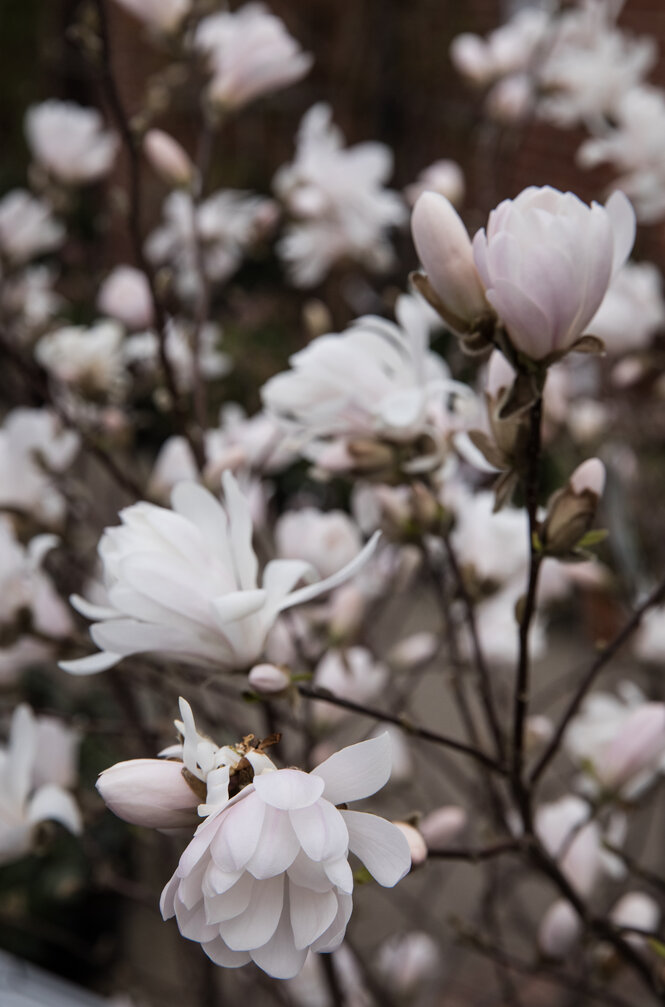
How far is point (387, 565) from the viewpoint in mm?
742

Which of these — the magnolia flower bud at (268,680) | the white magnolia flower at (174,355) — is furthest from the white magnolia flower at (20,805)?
the white magnolia flower at (174,355)

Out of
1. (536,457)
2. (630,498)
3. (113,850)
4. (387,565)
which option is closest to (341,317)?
(630,498)

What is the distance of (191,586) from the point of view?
0.35 meters

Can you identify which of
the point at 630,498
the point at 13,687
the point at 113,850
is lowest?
the point at 113,850

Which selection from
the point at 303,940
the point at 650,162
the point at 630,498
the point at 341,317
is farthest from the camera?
the point at 341,317

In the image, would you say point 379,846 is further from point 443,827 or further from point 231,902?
point 443,827

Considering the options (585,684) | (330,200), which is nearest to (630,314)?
(330,200)

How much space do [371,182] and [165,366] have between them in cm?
53

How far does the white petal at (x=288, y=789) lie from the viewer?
259mm

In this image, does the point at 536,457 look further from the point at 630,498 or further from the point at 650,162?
the point at 630,498

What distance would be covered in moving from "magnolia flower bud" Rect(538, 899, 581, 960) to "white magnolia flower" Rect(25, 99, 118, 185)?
0.94 m

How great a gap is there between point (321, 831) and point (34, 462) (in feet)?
1.51

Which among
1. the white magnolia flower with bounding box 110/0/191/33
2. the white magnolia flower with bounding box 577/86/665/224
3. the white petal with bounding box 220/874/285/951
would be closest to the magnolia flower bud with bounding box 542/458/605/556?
the white petal with bounding box 220/874/285/951

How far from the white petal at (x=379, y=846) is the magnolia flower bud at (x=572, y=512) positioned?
0.14 m
